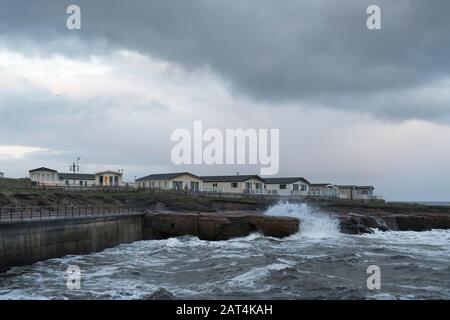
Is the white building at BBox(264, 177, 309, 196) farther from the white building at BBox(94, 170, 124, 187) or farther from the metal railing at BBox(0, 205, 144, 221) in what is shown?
the metal railing at BBox(0, 205, 144, 221)

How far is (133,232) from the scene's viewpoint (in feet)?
131

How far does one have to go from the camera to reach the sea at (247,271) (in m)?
19.4

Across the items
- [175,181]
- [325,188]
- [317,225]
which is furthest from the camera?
[325,188]

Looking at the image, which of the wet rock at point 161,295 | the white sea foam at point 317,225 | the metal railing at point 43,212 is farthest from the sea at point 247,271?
the white sea foam at point 317,225

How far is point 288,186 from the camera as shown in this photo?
8119 cm

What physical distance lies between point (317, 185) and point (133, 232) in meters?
60.5

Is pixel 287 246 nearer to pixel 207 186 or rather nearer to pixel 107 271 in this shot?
pixel 107 271

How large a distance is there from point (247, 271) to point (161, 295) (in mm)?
7046

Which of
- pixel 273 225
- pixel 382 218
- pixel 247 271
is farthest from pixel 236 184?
pixel 247 271

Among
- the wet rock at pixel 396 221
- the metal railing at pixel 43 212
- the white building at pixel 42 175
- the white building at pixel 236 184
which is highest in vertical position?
the white building at pixel 42 175

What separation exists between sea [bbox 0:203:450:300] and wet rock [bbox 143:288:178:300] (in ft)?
0.92

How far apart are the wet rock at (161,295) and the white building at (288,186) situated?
203 ft

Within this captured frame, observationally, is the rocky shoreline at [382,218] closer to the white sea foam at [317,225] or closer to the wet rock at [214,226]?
the white sea foam at [317,225]

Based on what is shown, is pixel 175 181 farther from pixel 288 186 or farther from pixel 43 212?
pixel 43 212
